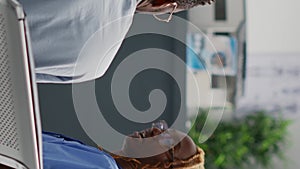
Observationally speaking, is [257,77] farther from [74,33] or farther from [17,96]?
[17,96]

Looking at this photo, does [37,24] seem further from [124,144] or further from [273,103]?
[273,103]

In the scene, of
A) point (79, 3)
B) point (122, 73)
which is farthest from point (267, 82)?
point (79, 3)

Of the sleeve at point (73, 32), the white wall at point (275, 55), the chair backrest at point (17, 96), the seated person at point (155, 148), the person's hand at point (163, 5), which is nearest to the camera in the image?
the chair backrest at point (17, 96)

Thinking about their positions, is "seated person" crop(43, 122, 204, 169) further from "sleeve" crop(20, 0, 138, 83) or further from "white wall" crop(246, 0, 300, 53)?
"white wall" crop(246, 0, 300, 53)

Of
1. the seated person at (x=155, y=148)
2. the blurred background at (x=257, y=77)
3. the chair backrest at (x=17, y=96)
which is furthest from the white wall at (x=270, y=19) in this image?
the chair backrest at (x=17, y=96)

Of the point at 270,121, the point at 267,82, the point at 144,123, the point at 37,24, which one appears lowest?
the point at 270,121

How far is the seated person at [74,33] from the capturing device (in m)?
0.56

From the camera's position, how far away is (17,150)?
471 mm

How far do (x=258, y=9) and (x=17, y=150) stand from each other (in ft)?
6.46

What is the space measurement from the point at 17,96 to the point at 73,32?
14 centimetres

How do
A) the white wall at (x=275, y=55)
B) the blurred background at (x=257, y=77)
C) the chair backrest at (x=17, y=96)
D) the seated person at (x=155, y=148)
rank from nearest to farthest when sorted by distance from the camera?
the chair backrest at (x=17, y=96) < the seated person at (x=155, y=148) < the blurred background at (x=257, y=77) < the white wall at (x=275, y=55)

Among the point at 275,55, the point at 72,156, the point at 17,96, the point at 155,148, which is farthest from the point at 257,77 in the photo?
the point at 17,96

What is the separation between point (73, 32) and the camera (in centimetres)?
58

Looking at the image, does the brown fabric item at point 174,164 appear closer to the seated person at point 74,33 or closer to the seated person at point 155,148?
the seated person at point 155,148
